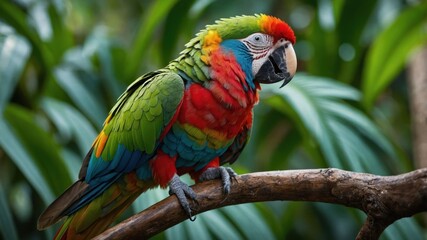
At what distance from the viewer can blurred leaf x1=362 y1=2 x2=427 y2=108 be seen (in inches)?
76.5

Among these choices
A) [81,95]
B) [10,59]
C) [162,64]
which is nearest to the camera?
[10,59]

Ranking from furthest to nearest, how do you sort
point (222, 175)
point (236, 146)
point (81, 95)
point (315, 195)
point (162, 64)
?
point (162, 64)
point (81, 95)
point (236, 146)
point (222, 175)
point (315, 195)

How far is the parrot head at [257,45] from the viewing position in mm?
1230

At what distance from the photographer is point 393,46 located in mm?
1969

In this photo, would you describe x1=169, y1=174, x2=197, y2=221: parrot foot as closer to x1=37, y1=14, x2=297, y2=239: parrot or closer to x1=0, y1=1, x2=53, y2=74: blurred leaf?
x1=37, y1=14, x2=297, y2=239: parrot

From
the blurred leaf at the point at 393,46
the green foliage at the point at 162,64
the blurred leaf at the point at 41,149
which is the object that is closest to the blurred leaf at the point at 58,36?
the green foliage at the point at 162,64

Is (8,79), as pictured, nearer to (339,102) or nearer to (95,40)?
(95,40)

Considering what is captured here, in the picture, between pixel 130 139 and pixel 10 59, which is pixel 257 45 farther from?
pixel 10 59

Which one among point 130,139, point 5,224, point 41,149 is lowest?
point 5,224

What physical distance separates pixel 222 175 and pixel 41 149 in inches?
25.6

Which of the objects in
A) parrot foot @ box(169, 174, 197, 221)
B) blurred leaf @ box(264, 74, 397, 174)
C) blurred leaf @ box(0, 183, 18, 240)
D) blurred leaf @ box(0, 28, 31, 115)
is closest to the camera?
parrot foot @ box(169, 174, 197, 221)

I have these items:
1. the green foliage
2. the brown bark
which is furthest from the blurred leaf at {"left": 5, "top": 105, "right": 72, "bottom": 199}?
the brown bark

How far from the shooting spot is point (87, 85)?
196 cm

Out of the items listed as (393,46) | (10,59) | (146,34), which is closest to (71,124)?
(10,59)
